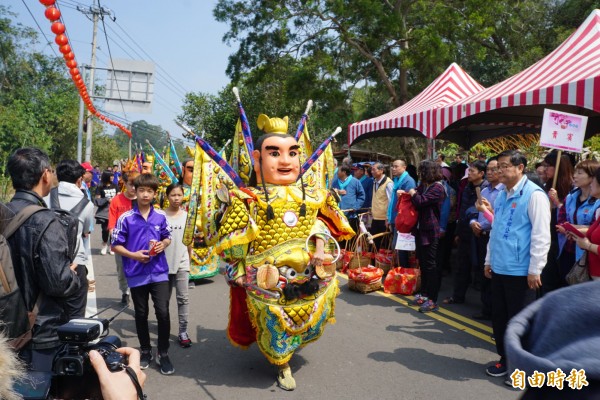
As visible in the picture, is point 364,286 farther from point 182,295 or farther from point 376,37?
point 376,37

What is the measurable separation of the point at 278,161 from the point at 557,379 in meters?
3.07

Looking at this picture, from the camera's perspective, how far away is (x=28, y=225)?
2.32 metres

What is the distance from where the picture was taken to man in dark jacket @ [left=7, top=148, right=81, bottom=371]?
2.31 m

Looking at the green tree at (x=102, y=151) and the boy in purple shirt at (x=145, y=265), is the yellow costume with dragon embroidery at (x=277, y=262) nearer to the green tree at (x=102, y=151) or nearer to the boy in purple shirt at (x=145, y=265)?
the boy in purple shirt at (x=145, y=265)

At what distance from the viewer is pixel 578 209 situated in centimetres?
427

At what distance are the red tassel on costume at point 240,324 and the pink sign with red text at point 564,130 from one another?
3.12m

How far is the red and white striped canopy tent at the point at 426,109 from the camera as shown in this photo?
25.8ft

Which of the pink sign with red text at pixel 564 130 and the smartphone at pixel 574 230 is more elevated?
the pink sign with red text at pixel 564 130

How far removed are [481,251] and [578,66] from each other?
2427 mm

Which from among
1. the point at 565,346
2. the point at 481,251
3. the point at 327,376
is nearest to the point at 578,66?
the point at 481,251

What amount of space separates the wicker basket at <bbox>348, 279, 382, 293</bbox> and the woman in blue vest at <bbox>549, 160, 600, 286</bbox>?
240 cm

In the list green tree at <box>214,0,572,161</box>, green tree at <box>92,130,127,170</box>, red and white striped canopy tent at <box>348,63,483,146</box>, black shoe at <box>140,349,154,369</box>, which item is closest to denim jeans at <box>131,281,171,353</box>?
black shoe at <box>140,349,154,369</box>

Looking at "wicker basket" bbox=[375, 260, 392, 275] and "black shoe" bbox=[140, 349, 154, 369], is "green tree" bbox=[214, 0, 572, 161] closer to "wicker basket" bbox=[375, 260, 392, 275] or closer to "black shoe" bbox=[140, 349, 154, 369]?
"wicker basket" bbox=[375, 260, 392, 275]

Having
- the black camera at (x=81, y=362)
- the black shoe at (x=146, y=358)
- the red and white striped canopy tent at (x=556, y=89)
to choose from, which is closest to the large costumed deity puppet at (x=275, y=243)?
the black shoe at (x=146, y=358)
